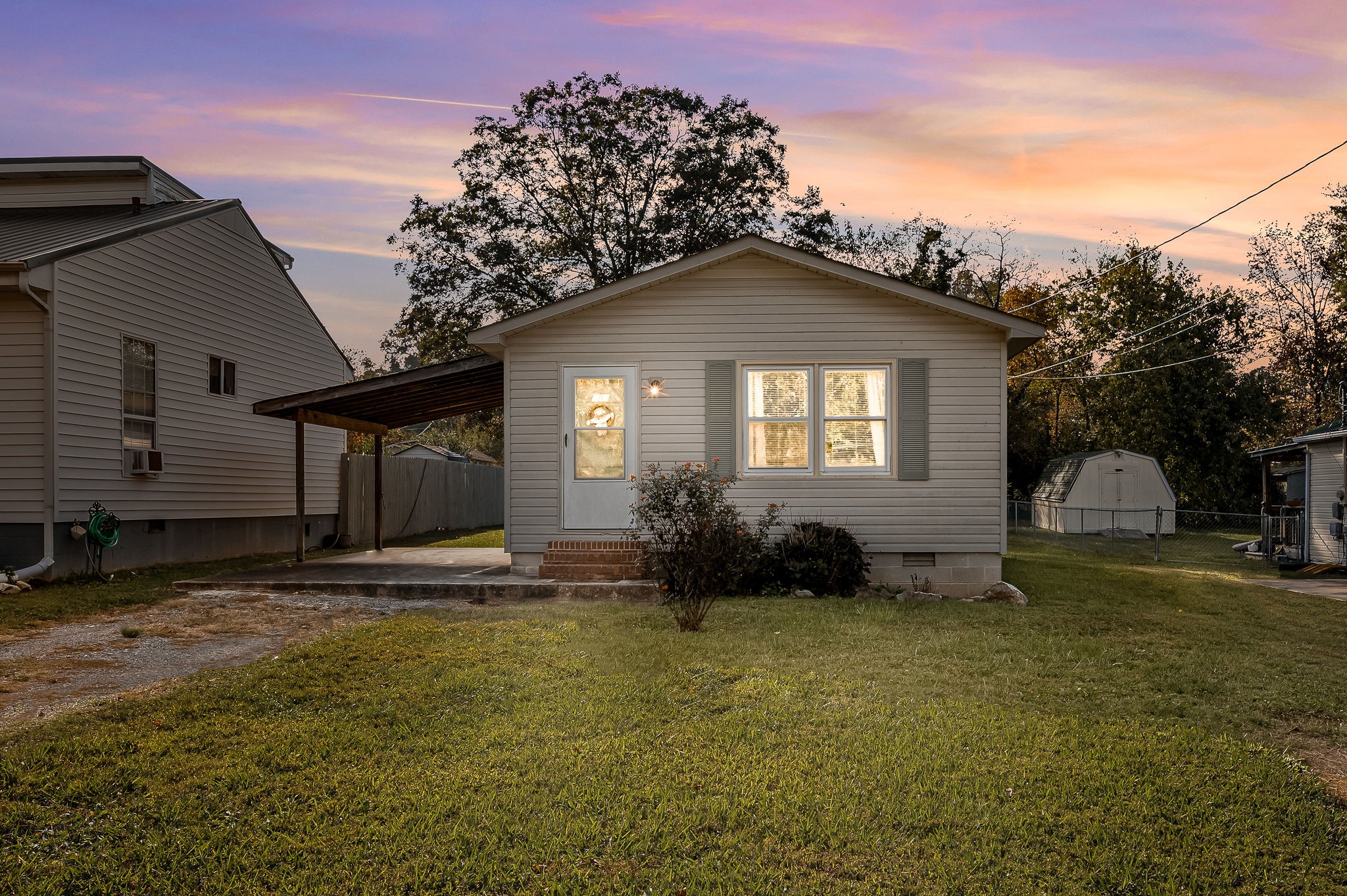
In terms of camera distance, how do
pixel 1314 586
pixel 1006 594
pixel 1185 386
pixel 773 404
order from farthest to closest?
pixel 1185 386, pixel 1314 586, pixel 773 404, pixel 1006 594

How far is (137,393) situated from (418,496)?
871cm

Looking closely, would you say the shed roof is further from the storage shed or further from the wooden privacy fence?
the storage shed

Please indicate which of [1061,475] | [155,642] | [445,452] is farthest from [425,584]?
[445,452]

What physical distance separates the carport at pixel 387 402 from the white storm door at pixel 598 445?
1.48 metres

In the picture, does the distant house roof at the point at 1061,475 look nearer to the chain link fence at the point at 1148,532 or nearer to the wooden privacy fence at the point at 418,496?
the chain link fence at the point at 1148,532

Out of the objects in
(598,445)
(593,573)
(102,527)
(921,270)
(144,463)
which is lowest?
(593,573)

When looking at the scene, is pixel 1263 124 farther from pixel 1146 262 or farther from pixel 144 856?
pixel 1146 262

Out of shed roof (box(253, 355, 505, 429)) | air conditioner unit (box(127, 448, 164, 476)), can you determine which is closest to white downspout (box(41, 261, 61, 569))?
air conditioner unit (box(127, 448, 164, 476))

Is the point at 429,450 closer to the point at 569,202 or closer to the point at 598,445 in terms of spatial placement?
the point at 569,202

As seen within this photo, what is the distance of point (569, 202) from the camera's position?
974 inches

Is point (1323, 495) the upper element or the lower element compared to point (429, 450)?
lower

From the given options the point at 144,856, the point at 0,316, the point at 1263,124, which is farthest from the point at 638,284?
the point at 1263,124

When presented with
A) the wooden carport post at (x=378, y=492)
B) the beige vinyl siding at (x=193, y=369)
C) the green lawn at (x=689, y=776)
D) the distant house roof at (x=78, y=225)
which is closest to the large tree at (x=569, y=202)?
the beige vinyl siding at (x=193, y=369)

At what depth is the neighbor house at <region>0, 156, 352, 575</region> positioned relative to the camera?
10.0 meters
